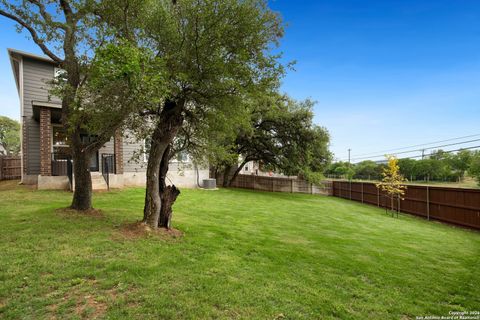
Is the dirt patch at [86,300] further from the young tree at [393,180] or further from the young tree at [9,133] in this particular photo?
the young tree at [9,133]

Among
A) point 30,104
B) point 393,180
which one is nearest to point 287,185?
point 393,180

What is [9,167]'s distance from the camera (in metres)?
16.1

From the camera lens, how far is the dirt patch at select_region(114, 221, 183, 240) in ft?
17.3

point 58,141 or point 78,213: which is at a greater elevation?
point 58,141

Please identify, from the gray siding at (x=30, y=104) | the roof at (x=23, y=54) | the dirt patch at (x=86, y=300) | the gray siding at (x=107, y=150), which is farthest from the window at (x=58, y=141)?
the dirt patch at (x=86, y=300)

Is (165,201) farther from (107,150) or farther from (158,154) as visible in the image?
(107,150)

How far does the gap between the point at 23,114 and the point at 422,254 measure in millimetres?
17258

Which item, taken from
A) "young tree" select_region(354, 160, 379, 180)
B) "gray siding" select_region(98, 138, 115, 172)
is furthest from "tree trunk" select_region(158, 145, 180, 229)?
"young tree" select_region(354, 160, 379, 180)

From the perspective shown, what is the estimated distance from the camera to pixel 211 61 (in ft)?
17.2

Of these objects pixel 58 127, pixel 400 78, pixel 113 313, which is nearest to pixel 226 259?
pixel 113 313

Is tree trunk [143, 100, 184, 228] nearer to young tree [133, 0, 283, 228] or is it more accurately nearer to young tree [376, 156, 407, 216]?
young tree [133, 0, 283, 228]

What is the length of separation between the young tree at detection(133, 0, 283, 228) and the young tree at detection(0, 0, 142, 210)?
1072 millimetres

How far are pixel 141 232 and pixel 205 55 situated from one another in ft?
13.6

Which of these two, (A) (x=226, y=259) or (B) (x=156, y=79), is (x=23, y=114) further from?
(A) (x=226, y=259)
